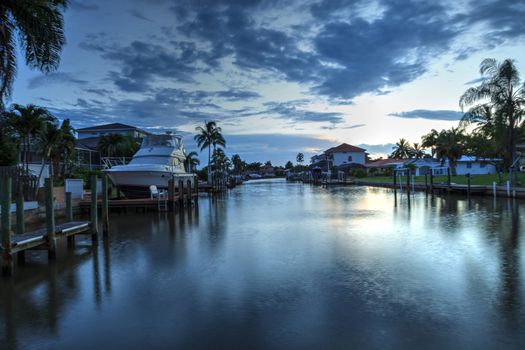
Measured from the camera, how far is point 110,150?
2105 inches

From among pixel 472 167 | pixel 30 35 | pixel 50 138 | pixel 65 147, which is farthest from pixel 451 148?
pixel 30 35

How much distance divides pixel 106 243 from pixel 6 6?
8.55 meters

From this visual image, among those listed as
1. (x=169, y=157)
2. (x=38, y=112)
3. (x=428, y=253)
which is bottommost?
(x=428, y=253)

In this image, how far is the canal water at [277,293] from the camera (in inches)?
243

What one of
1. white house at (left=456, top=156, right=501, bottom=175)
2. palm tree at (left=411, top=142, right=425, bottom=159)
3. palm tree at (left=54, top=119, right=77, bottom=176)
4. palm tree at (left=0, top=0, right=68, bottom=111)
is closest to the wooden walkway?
palm tree at (left=0, top=0, right=68, bottom=111)

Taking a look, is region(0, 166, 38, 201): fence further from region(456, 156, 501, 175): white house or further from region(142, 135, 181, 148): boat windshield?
region(456, 156, 501, 175): white house

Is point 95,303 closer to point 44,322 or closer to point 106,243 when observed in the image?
point 44,322

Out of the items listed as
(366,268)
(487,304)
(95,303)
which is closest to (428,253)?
(366,268)

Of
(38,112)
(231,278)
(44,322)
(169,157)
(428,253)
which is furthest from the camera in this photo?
(169,157)

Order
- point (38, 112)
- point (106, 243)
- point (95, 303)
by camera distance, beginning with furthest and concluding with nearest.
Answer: point (38, 112) → point (106, 243) → point (95, 303)

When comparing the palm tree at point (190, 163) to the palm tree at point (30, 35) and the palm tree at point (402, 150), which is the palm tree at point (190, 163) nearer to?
the palm tree at point (30, 35)

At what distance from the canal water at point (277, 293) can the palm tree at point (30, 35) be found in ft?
21.1

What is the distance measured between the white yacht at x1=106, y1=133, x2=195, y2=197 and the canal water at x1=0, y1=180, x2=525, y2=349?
13.3 metres

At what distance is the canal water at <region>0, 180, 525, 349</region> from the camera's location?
243 inches
